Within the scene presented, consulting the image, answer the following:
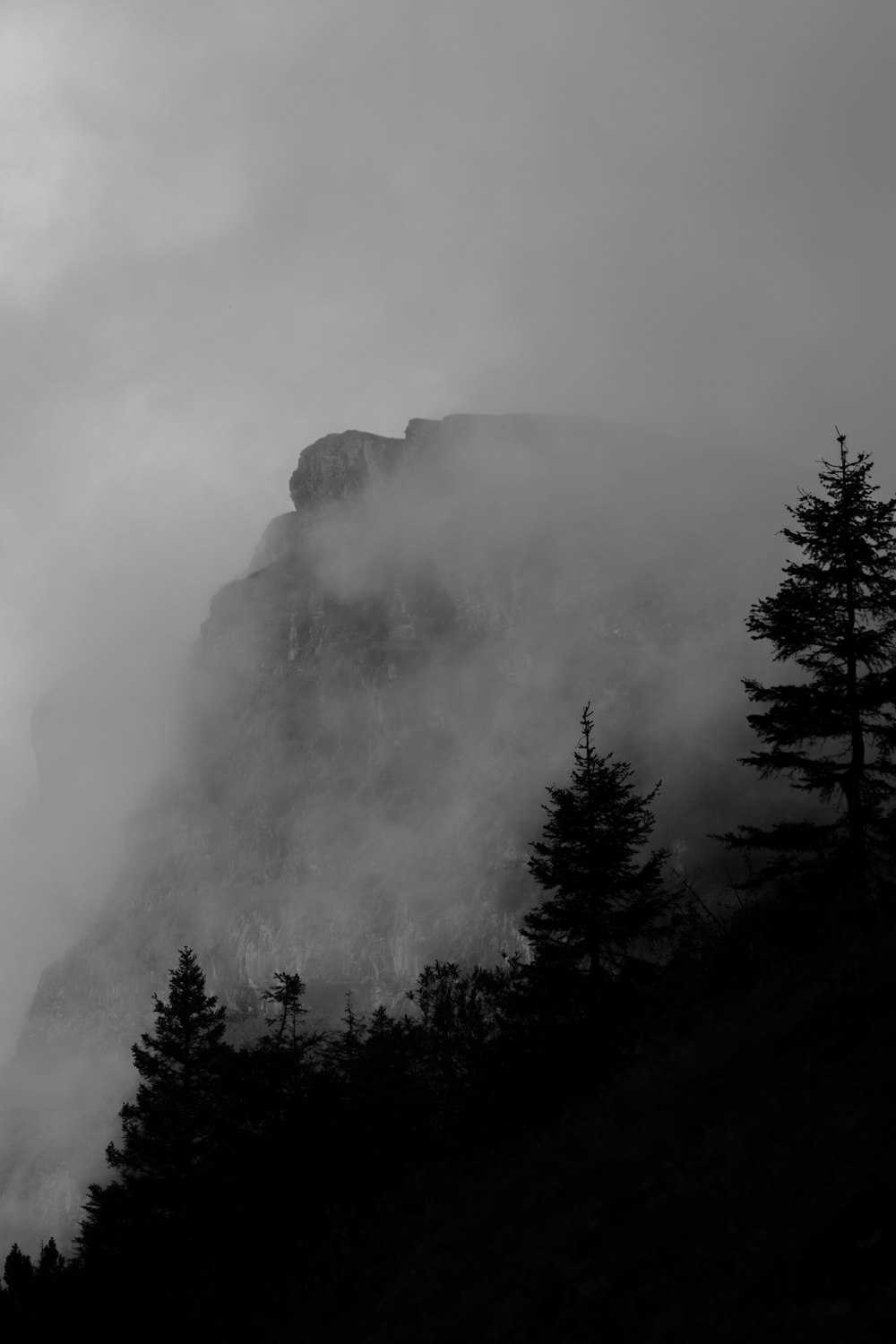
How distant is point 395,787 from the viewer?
168 meters

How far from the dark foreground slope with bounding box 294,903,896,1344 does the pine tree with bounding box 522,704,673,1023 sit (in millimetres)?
8564

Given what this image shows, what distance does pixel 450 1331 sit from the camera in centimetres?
784

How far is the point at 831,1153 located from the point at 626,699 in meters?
148

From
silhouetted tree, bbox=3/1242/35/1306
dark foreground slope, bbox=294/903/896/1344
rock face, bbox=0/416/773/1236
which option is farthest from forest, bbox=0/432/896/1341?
rock face, bbox=0/416/773/1236

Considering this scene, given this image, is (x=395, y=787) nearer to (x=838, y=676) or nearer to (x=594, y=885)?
(x=594, y=885)

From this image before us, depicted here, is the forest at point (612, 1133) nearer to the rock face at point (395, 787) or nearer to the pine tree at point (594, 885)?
the pine tree at point (594, 885)

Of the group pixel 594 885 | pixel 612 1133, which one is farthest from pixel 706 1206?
pixel 594 885

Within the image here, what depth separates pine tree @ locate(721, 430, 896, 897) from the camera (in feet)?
56.3

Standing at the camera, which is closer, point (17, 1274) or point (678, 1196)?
point (678, 1196)

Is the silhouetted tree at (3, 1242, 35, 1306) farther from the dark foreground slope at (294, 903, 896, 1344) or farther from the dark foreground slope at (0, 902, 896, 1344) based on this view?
the dark foreground slope at (294, 903, 896, 1344)

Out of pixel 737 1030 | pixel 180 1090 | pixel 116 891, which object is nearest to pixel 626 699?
pixel 116 891

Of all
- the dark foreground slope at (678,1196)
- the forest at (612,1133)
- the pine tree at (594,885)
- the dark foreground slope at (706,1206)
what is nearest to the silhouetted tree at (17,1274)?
the forest at (612,1133)

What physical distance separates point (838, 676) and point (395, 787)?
500 ft

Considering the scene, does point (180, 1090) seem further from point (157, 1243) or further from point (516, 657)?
point (516, 657)
